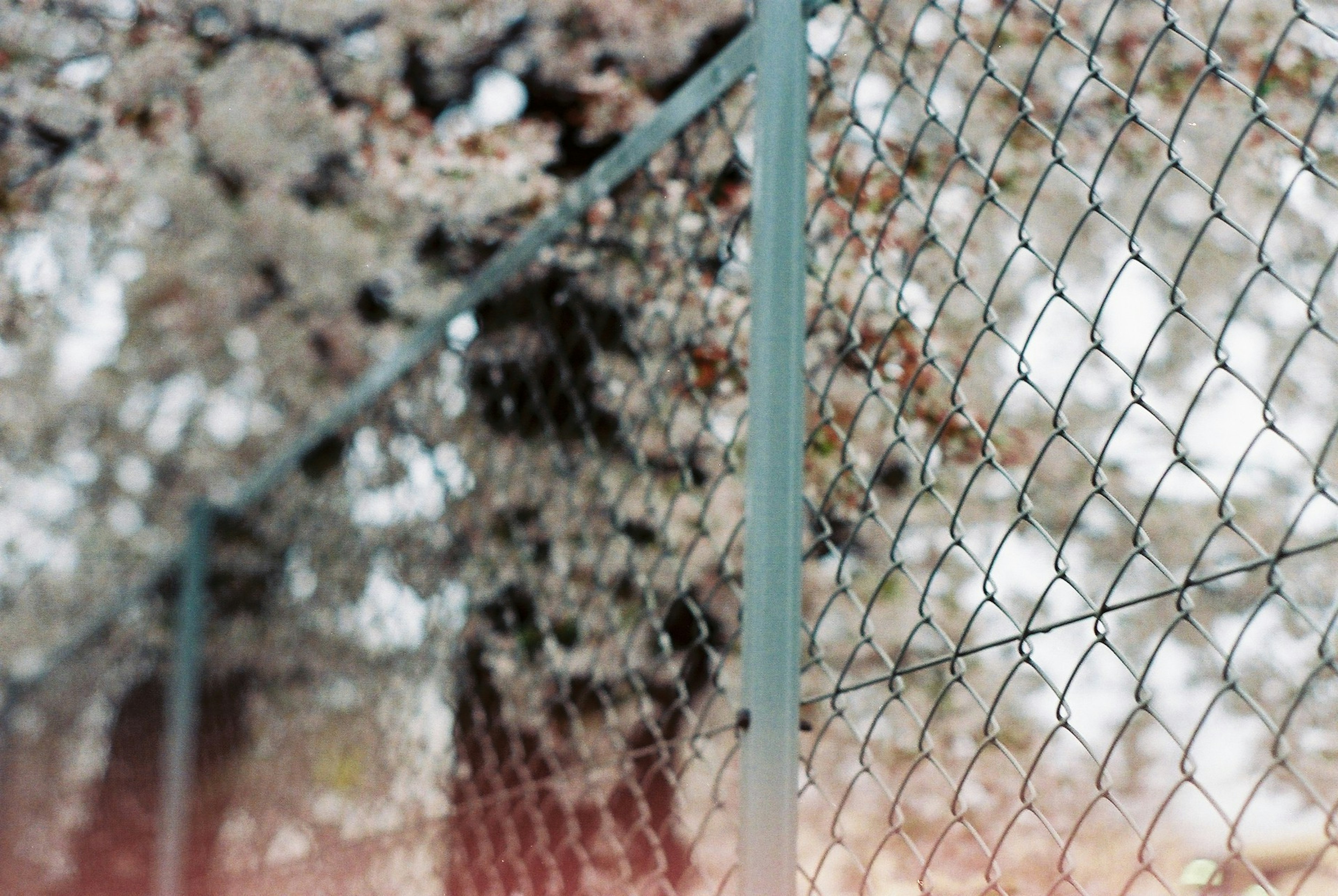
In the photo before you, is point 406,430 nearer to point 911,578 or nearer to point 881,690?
point 911,578

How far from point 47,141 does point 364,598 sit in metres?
4.40

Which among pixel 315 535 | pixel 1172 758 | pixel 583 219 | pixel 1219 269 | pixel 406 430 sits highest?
pixel 583 219

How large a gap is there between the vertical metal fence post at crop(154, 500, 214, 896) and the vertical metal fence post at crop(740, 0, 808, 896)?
2627mm

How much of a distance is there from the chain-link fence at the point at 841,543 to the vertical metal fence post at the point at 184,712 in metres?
0.01

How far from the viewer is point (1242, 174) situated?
4.96 metres

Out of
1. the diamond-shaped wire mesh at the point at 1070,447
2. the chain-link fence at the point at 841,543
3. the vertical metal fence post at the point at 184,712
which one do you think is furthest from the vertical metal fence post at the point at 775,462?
the vertical metal fence post at the point at 184,712

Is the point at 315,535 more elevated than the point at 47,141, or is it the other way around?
the point at 315,535

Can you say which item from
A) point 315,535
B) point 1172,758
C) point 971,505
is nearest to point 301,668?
point 315,535

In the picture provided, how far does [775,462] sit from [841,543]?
6.99 feet

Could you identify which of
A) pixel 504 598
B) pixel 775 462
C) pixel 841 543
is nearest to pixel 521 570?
pixel 504 598

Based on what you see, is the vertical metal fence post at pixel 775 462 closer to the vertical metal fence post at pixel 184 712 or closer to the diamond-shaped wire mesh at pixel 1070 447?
the diamond-shaped wire mesh at pixel 1070 447

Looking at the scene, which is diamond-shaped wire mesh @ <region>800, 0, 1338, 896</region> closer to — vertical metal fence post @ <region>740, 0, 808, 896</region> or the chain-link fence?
the chain-link fence

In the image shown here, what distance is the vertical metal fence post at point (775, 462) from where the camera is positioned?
1.55 metres

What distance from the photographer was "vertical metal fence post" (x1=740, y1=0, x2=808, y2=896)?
5.10ft
